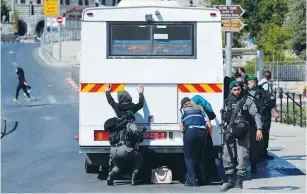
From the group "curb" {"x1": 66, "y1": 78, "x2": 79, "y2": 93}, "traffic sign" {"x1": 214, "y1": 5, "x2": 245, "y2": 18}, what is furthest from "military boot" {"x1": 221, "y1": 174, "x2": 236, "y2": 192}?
"curb" {"x1": 66, "y1": 78, "x2": 79, "y2": 93}

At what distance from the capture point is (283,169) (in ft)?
57.6

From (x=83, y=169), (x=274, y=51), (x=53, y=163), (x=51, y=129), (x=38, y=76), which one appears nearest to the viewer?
(x=83, y=169)

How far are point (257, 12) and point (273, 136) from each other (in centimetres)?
3570

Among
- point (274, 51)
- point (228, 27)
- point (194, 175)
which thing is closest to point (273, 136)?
point (228, 27)

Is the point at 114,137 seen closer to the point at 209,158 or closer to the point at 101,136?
the point at 101,136

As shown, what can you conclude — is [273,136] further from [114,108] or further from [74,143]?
[114,108]

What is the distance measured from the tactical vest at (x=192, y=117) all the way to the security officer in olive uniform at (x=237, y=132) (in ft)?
2.24

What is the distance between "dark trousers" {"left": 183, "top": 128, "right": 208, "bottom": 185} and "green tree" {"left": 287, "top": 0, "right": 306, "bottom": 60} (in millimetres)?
43580

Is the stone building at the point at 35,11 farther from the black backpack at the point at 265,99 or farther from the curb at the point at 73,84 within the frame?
the black backpack at the point at 265,99

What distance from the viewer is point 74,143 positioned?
78.9ft

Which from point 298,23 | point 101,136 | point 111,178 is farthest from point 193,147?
point 298,23

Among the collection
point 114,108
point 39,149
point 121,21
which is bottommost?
point 39,149

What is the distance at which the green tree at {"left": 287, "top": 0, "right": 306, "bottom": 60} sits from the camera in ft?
189

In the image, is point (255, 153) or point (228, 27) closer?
point (255, 153)
